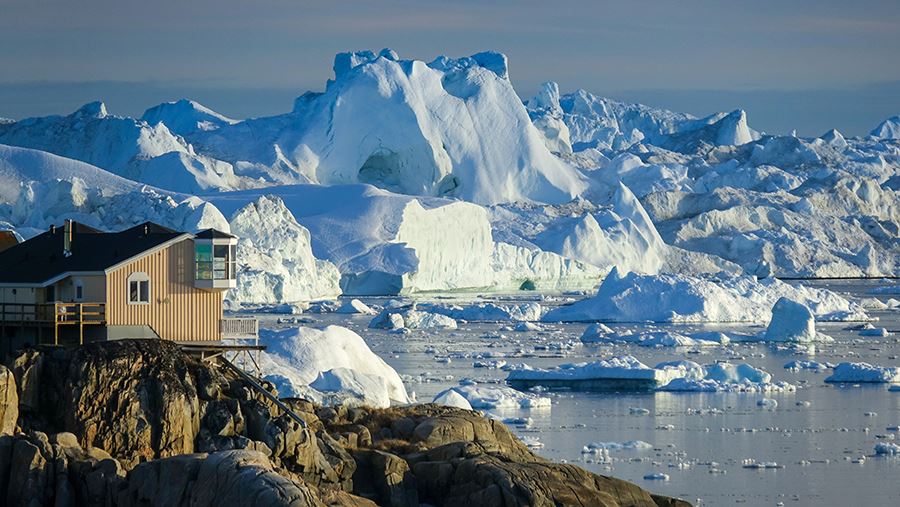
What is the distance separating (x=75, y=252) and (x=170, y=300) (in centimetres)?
114

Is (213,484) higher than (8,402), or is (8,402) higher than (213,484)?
(8,402)

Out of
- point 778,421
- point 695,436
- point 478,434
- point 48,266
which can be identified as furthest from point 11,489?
point 778,421

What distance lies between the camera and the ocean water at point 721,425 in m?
18.1

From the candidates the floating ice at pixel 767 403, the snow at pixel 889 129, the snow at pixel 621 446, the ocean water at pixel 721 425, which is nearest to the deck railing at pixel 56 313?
the ocean water at pixel 721 425

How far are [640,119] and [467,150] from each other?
70.5 m

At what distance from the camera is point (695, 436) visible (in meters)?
22.0

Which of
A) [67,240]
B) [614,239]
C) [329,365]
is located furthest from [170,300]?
[614,239]

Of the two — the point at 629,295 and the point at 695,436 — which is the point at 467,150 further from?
the point at 695,436

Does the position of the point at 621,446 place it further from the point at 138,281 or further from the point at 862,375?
the point at 862,375

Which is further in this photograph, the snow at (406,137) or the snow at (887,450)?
the snow at (406,137)

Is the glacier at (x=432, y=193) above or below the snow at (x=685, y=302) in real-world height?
above

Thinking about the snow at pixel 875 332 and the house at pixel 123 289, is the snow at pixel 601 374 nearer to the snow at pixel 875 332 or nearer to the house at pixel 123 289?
the house at pixel 123 289

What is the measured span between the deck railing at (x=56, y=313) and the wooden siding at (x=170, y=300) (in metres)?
0.12

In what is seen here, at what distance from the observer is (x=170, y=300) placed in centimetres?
1451
